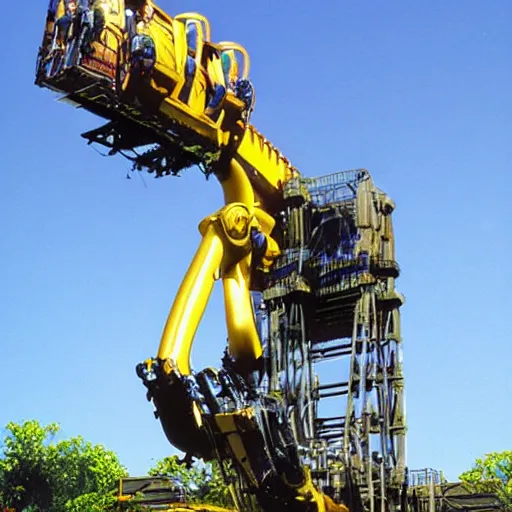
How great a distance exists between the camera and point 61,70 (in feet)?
63.0

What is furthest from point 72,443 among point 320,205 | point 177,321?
point 177,321

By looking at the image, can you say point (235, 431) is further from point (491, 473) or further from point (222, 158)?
point (491, 473)

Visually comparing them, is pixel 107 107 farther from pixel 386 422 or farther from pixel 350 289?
pixel 386 422

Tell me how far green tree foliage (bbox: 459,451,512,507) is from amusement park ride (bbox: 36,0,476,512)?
677 inches

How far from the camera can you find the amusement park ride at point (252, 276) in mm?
19953

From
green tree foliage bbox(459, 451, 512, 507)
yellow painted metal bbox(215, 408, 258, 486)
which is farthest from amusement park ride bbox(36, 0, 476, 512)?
green tree foliage bbox(459, 451, 512, 507)

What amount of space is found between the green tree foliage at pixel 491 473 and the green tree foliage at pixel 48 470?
1497 centimetres

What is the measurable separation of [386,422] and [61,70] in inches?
460

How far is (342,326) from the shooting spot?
26.8 metres

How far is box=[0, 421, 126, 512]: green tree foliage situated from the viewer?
4397 cm

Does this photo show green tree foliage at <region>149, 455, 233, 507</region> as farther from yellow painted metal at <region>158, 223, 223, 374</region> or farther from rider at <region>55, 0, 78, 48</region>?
rider at <region>55, 0, 78, 48</region>

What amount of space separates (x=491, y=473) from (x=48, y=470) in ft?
62.6

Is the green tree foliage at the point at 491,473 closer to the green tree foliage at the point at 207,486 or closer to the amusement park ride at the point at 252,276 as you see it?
the amusement park ride at the point at 252,276

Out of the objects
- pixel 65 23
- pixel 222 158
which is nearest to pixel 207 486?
pixel 222 158
